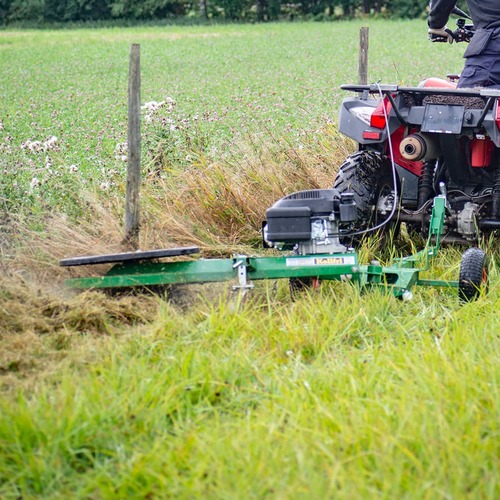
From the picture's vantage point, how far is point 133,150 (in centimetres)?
509

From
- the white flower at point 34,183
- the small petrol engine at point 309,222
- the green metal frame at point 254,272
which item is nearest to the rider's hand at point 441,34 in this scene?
the small petrol engine at point 309,222

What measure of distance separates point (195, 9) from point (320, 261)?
5171 cm

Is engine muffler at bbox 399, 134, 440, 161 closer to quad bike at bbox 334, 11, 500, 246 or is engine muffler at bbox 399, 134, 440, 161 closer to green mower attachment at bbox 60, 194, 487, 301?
quad bike at bbox 334, 11, 500, 246

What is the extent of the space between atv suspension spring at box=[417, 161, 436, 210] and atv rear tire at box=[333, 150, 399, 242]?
28 cm

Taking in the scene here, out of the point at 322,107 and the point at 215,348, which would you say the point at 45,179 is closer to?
the point at 215,348

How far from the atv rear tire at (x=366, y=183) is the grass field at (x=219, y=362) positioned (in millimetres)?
181

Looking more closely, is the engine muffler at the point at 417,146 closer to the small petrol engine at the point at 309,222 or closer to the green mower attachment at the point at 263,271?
the small petrol engine at the point at 309,222

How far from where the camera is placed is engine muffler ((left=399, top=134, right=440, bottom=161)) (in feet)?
16.6

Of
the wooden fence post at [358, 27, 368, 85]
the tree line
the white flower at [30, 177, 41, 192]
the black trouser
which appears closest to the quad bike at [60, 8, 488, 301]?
the black trouser

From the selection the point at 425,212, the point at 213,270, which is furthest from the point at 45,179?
the point at 425,212

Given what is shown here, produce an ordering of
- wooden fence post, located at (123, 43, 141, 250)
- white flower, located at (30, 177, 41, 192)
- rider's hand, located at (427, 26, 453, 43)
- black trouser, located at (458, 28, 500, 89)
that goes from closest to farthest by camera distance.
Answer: wooden fence post, located at (123, 43, 141, 250)
black trouser, located at (458, 28, 500, 89)
rider's hand, located at (427, 26, 453, 43)
white flower, located at (30, 177, 41, 192)

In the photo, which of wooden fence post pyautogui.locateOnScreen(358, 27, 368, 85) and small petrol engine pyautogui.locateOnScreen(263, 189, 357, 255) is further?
wooden fence post pyautogui.locateOnScreen(358, 27, 368, 85)

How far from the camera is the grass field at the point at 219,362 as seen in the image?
9.57 feet

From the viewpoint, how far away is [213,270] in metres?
4.56
